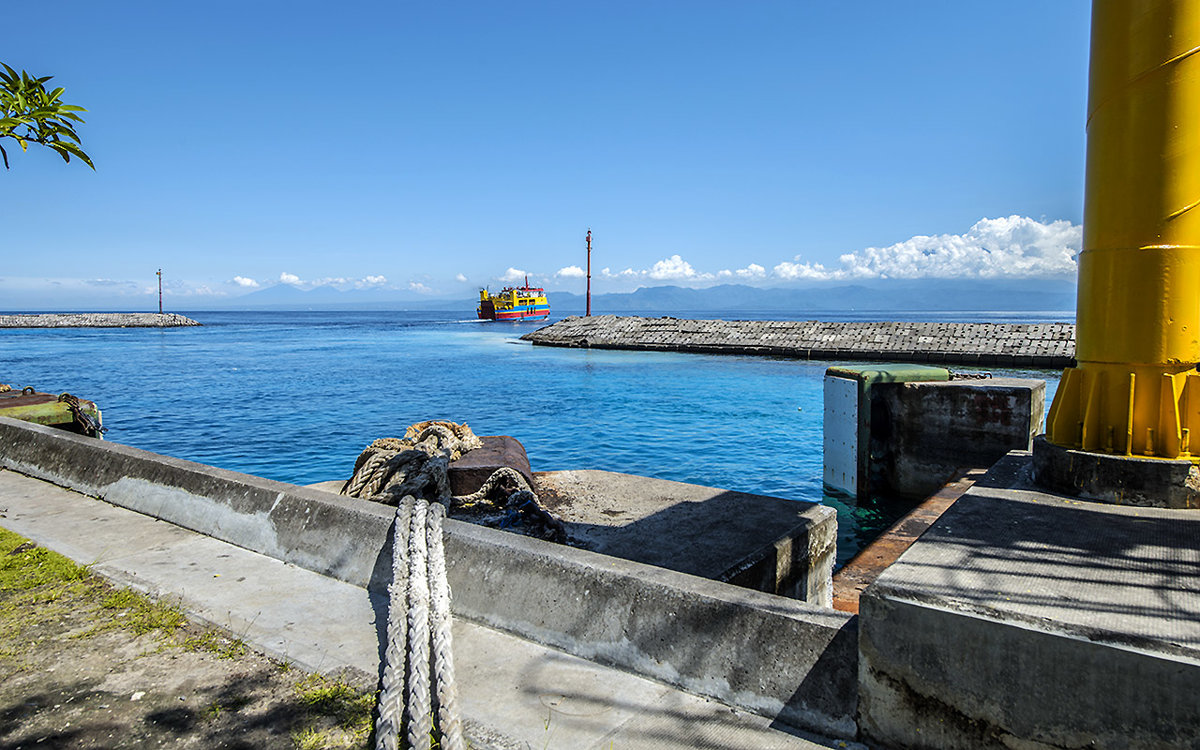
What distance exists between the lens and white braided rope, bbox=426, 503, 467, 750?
96.0 inches

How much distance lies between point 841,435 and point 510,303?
9761 cm

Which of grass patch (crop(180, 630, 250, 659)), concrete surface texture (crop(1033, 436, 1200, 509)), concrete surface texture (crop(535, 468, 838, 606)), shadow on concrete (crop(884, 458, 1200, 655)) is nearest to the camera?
shadow on concrete (crop(884, 458, 1200, 655))

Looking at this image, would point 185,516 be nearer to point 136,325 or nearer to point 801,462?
point 801,462

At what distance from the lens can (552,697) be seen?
276cm

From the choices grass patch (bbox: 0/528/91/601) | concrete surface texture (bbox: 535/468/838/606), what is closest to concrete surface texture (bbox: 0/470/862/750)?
grass patch (bbox: 0/528/91/601)

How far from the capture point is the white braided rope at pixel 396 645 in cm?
244

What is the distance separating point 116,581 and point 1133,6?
6.68 m

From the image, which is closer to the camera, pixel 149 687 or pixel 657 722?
pixel 657 722

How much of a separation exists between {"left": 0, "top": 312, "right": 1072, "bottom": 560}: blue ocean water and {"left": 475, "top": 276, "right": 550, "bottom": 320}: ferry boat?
59000mm

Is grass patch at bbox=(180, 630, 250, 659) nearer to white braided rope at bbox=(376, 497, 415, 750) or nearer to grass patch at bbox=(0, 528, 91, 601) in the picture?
white braided rope at bbox=(376, 497, 415, 750)

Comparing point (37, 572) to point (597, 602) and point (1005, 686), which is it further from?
point (1005, 686)

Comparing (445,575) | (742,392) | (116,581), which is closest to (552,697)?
(445,575)

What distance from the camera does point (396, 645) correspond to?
2.91 metres

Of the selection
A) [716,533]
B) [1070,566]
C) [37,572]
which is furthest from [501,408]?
[1070,566]
